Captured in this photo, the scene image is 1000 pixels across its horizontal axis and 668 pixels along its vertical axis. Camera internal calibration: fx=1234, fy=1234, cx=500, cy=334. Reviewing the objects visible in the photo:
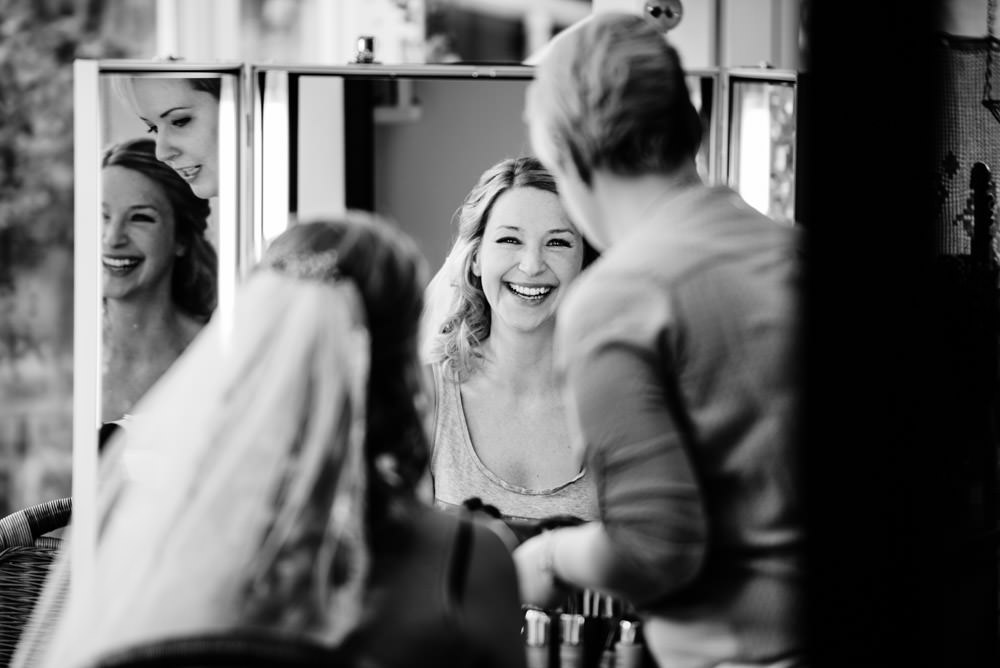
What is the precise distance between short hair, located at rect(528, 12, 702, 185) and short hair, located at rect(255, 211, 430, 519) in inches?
8.2

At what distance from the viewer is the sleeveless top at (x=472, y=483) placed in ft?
6.36

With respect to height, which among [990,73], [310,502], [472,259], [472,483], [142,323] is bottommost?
[472,483]

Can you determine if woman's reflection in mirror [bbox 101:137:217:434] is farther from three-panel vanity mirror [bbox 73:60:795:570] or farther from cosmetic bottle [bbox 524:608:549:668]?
cosmetic bottle [bbox 524:608:549:668]

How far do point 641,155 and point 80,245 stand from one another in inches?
36.1

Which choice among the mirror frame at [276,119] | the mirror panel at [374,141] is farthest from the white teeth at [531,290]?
the mirror frame at [276,119]

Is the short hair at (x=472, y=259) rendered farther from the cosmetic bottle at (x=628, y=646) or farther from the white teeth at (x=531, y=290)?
the cosmetic bottle at (x=628, y=646)

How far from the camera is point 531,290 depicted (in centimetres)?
189

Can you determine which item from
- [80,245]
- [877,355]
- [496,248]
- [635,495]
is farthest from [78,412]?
[877,355]

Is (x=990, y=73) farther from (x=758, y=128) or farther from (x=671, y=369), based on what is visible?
(x=671, y=369)

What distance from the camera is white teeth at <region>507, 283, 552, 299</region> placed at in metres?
1.89

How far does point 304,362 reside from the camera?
1186mm

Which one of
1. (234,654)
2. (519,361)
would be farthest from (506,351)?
(234,654)

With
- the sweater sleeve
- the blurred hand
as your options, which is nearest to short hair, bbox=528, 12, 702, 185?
the sweater sleeve

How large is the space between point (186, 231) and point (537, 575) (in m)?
0.92
